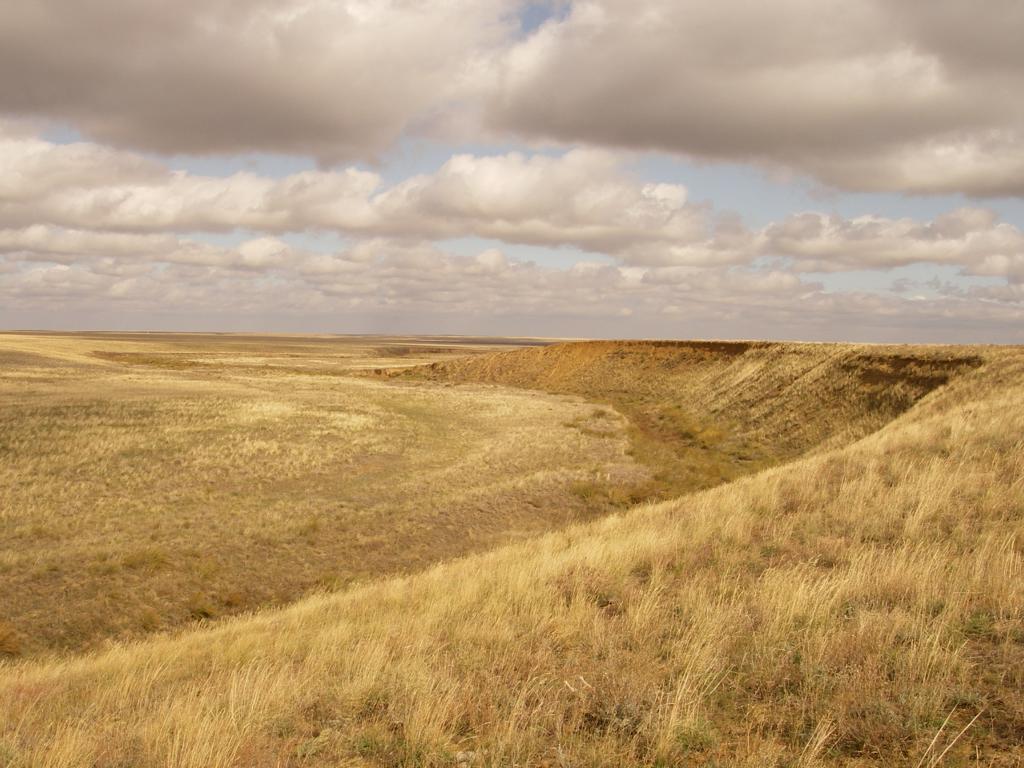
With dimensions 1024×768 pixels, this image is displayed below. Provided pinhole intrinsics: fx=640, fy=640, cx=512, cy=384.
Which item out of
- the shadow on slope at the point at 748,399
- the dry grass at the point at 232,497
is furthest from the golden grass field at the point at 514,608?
the shadow on slope at the point at 748,399

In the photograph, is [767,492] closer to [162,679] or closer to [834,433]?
[162,679]

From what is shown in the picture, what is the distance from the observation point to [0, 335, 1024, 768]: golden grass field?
14.3 feet

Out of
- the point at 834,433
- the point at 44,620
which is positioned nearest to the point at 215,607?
the point at 44,620

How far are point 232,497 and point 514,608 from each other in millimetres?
16939

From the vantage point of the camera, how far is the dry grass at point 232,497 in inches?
551

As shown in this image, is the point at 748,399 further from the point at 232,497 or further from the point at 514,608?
the point at 514,608

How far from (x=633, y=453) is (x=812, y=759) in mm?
28377

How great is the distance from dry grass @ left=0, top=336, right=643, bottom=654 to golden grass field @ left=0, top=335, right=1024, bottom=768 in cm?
12

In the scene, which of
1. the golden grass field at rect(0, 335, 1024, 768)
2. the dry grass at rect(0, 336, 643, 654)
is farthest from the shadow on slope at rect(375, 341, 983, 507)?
the dry grass at rect(0, 336, 643, 654)

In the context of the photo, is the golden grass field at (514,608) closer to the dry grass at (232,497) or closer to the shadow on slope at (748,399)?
the dry grass at (232,497)

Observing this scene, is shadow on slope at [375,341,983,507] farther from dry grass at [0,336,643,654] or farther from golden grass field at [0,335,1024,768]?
dry grass at [0,336,643,654]

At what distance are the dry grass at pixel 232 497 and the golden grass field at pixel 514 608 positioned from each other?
124mm

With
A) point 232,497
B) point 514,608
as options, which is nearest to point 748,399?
point 232,497

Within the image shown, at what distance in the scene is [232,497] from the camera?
69.6 feet
